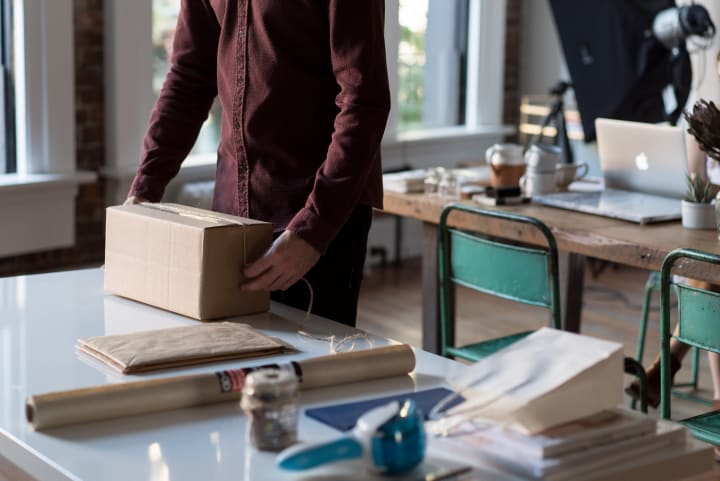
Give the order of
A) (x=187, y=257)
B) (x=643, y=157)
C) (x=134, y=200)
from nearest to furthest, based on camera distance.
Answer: (x=187, y=257), (x=134, y=200), (x=643, y=157)

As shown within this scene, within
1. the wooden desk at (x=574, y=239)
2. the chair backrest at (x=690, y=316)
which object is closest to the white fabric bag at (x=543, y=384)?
the chair backrest at (x=690, y=316)

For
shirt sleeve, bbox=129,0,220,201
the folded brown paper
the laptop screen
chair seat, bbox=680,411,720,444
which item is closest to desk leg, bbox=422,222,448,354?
the laptop screen

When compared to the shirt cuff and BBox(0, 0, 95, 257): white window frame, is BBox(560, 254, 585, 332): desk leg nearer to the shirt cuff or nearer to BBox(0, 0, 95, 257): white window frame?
the shirt cuff

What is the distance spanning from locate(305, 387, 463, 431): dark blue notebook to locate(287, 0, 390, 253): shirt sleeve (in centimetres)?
45

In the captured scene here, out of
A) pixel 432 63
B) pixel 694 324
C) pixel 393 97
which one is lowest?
pixel 694 324

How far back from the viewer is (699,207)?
2.93 m

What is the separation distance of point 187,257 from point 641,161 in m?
1.89

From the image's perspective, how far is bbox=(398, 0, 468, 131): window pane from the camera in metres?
5.96

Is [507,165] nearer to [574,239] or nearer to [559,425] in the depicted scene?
[574,239]

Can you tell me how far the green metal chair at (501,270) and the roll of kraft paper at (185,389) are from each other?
3.83 feet

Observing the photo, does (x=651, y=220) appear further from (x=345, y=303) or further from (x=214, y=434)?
(x=214, y=434)

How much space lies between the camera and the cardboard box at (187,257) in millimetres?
1837

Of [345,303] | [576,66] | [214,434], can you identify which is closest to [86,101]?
[576,66]

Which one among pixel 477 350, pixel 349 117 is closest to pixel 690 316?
pixel 477 350
